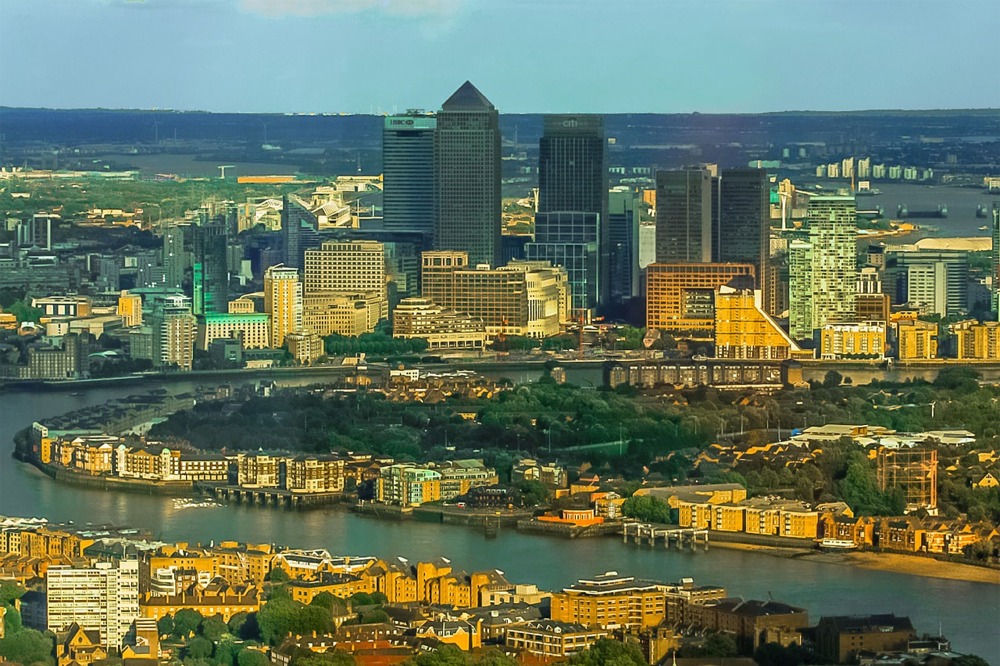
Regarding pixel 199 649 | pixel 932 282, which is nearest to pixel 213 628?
pixel 199 649

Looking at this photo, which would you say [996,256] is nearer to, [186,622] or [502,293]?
[502,293]

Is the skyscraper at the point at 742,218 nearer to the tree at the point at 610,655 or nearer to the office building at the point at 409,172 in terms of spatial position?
the office building at the point at 409,172

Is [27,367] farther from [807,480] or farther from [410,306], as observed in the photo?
[807,480]

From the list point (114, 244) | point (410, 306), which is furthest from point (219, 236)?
point (410, 306)

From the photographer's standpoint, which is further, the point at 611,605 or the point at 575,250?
the point at 575,250

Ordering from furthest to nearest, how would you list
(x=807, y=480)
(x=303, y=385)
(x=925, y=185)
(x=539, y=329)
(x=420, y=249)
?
1. (x=925, y=185)
2. (x=420, y=249)
3. (x=539, y=329)
4. (x=303, y=385)
5. (x=807, y=480)
